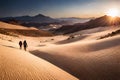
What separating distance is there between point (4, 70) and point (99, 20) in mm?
141677

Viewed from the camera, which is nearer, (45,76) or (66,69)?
(45,76)

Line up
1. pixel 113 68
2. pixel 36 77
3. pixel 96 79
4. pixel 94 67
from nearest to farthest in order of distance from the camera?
pixel 36 77 → pixel 96 79 → pixel 113 68 → pixel 94 67

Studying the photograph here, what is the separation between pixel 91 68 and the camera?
10117 millimetres

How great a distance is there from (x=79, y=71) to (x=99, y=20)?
454ft

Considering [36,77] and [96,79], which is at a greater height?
[36,77]

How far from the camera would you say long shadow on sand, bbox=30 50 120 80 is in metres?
9.09

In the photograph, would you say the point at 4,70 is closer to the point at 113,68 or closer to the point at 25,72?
the point at 25,72

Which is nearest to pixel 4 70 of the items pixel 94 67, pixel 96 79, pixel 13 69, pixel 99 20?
pixel 13 69

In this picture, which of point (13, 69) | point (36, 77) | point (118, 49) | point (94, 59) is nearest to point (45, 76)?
point (36, 77)

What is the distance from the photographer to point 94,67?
1018 cm

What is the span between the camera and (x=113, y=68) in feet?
31.2

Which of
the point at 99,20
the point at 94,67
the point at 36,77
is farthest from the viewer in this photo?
the point at 99,20

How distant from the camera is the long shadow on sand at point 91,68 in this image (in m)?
9.09

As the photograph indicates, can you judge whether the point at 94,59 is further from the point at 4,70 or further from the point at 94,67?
the point at 4,70
